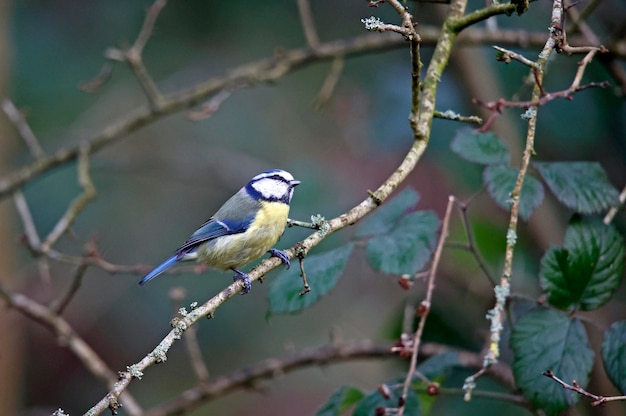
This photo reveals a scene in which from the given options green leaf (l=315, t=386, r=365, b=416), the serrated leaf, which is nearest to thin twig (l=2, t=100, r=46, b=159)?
the serrated leaf

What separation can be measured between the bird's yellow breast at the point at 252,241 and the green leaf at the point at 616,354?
32.7 inches

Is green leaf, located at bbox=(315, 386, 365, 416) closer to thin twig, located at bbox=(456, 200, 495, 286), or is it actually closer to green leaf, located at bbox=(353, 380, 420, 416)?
green leaf, located at bbox=(353, 380, 420, 416)

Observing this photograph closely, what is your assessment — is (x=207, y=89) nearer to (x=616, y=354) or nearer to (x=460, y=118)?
(x=460, y=118)

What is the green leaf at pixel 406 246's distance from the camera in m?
1.74

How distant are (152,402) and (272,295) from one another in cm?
287

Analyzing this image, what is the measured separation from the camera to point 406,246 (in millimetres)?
1779

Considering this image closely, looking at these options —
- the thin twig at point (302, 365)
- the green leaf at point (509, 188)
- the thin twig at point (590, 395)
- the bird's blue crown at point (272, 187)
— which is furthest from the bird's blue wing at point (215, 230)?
the thin twig at point (590, 395)

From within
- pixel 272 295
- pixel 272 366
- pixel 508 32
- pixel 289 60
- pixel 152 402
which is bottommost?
pixel 152 402

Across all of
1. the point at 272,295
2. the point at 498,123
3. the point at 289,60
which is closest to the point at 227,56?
the point at 289,60

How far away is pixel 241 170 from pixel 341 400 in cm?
206

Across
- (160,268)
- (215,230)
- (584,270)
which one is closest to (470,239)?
(584,270)

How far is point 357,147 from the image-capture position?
379 centimetres

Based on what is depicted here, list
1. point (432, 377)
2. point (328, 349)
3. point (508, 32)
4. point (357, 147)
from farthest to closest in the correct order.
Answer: point (357, 147) → point (508, 32) → point (328, 349) → point (432, 377)

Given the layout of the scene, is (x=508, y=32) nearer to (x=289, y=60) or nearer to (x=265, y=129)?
(x=289, y=60)
